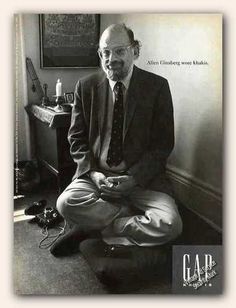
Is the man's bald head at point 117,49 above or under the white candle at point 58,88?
above

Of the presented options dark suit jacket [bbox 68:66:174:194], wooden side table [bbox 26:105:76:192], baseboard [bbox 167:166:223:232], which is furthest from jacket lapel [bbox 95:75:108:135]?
baseboard [bbox 167:166:223:232]

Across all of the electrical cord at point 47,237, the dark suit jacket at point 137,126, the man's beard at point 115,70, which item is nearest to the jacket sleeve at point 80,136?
the dark suit jacket at point 137,126

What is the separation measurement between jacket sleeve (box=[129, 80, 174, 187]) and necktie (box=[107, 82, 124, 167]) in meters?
0.06

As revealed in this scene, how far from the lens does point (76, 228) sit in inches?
59.5

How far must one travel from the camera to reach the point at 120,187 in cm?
148

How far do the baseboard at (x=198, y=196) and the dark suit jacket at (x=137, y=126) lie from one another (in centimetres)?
4

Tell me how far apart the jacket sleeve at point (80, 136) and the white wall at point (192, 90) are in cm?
24

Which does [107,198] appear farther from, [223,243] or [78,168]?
[223,243]

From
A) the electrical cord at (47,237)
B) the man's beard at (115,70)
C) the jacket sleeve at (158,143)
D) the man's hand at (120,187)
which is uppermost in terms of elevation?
the man's beard at (115,70)

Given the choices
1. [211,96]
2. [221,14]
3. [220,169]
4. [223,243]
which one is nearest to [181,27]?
[221,14]

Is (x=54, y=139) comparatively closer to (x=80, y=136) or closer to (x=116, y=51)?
(x=80, y=136)

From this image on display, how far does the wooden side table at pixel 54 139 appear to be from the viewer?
4.92ft

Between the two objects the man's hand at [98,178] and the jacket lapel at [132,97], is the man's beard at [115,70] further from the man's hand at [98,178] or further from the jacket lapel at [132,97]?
the man's hand at [98,178]
